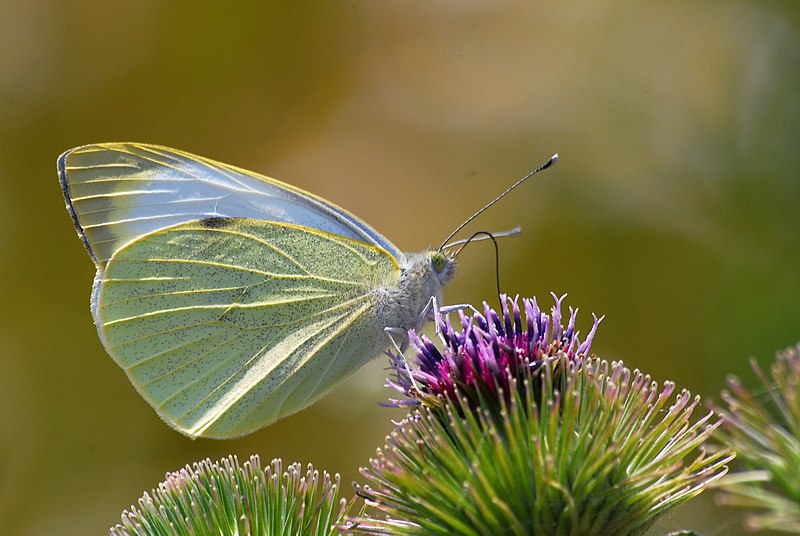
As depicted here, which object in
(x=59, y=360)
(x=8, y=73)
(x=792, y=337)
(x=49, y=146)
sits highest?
(x=8, y=73)

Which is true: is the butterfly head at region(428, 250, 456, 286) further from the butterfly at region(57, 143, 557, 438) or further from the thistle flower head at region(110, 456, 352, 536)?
the thistle flower head at region(110, 456, 352, 536)

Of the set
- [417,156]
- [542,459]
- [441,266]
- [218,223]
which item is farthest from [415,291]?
[417,156]

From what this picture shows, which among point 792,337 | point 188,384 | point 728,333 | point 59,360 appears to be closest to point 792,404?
point 188,384

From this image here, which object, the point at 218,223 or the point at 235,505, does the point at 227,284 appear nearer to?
the point at 218,223

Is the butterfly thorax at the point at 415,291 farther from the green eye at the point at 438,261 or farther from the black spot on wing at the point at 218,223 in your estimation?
the black spot on wing at the point at 218,223

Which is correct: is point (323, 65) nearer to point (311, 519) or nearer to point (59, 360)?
point (59, 360)

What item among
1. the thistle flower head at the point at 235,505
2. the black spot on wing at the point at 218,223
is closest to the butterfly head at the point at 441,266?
the black spot on wing at the point at 218,223
